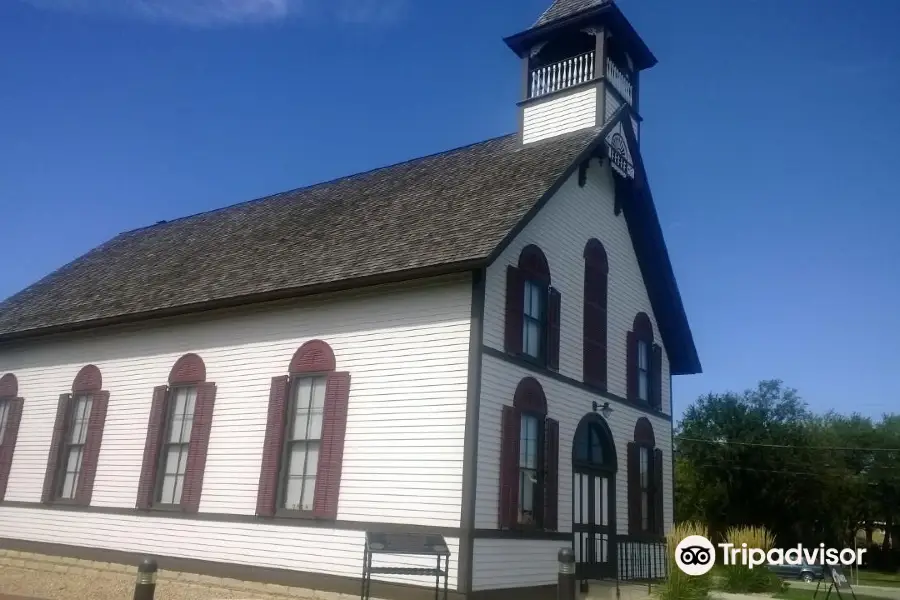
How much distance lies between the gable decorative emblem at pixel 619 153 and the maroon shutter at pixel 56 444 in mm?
13795

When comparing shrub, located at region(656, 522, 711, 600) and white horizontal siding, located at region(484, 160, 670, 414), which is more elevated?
white horizontal siding, located at region(484, 160, 670, 414)

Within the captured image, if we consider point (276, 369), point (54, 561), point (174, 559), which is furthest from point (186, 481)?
point (54, 561)

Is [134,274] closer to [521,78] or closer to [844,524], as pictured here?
[521,78]

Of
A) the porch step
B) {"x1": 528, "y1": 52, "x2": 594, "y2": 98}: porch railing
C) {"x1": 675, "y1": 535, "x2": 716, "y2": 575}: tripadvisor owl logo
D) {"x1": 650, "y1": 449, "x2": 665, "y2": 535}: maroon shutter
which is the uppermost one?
{"x1": 528, "y1": 52, "x2": 594, "y2": 98}: porch railing

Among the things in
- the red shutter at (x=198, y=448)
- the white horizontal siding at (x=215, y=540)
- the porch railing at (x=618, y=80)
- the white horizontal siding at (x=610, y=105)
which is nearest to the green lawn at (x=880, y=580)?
the porch railing at (x=618, y=80)

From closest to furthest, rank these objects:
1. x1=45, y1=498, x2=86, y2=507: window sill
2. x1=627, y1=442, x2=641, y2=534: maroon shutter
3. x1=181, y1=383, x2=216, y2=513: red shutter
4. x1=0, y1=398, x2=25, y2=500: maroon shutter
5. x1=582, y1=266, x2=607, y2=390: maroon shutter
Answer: x1=181, y1=383, x2=216, y2=513: red shutter, x1=582, y1=266, x2=607, y2=390: maroon shutter, x1=627, y1=442, x2=641, y2=534: maroon shutter, x1=45, y1=498, x2=86, y2=507: window sill, x1=0, y1=398, x2=25, y2=500: maroon shutter

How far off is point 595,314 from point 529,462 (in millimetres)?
4241

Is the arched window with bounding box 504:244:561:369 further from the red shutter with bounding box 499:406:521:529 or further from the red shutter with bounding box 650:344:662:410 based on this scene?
the red shutter with bounding box 650:344:662:410

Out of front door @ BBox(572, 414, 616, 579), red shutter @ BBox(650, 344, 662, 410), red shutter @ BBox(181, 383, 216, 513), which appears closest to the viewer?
front door @ BBox(572, 414, 616, 579)

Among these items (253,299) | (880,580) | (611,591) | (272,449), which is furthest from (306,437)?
(880,580)

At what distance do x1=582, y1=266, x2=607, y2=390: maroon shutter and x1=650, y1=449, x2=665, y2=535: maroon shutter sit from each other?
10.2 feet

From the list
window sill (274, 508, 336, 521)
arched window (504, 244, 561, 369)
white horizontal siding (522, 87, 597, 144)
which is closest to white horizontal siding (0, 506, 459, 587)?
window sill (274, 508, 336, 521)

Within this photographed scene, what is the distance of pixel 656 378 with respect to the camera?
1923 cm

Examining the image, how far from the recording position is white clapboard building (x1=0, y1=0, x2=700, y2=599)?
12.9 m
